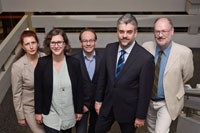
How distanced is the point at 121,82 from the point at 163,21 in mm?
696

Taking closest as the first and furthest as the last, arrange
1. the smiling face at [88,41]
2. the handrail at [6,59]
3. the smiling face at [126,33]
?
the smiling face at [126,33]
the smiling face at [88,41]
the handrail at [6,59]

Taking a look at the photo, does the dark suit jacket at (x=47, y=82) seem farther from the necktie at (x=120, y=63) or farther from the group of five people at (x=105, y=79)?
the necktie at (x=120, y=63)

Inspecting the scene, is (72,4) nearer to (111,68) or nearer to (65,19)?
(65,19)

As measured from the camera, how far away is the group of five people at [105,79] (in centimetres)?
174

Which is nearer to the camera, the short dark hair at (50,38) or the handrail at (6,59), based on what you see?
the short dark hair at (50,38)

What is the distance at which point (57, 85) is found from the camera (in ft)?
5.96

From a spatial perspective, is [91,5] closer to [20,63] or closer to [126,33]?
[20,63]

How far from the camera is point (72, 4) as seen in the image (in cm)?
421

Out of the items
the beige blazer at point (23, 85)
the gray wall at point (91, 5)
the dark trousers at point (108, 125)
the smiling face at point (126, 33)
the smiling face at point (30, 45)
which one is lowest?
the dark trousers at point (108, 125)

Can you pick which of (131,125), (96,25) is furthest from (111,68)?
(96,25)

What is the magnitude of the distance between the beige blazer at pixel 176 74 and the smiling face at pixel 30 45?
1312 mm

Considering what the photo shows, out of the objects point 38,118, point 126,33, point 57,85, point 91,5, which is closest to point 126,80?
point 126,33

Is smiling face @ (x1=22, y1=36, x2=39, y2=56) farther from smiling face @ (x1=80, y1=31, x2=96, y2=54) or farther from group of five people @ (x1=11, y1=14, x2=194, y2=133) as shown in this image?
smiling face @ (x1=80, y1=31, x2=96, y2=54)

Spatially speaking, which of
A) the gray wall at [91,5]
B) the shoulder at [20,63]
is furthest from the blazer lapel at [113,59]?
the gray wall at [91,5]
